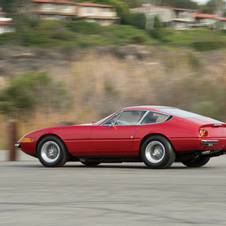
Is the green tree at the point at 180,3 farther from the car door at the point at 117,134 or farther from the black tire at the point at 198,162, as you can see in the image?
the car door at the point at 117,134

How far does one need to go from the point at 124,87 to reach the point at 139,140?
12403 millimetres

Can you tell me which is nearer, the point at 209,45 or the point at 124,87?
the point at 124,87

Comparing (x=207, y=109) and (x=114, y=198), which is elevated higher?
(x=207, y=109)

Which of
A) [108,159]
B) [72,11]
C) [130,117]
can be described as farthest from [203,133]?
[72,11]

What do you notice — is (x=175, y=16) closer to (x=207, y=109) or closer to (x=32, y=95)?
(x=32, y=95)

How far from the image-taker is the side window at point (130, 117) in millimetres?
9539

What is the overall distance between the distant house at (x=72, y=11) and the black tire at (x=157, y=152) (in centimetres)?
9911

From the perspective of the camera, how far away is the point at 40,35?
245 ft

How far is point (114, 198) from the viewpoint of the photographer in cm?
590

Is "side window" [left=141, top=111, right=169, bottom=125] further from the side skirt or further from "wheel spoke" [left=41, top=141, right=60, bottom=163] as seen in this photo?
"wheel spoke" [left=41, top=141, right=60, bottom=163]

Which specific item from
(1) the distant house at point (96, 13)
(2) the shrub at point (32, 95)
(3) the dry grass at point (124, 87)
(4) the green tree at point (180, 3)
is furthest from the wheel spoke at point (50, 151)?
(4) the green tree at point (180, 3)

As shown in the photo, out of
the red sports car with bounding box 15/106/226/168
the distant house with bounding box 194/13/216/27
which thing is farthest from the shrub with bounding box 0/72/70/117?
the distant house with bounding box 194/13/216/27

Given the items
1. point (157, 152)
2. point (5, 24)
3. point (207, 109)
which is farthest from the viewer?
point (5, 24)

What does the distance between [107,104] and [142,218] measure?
52.0 feet
